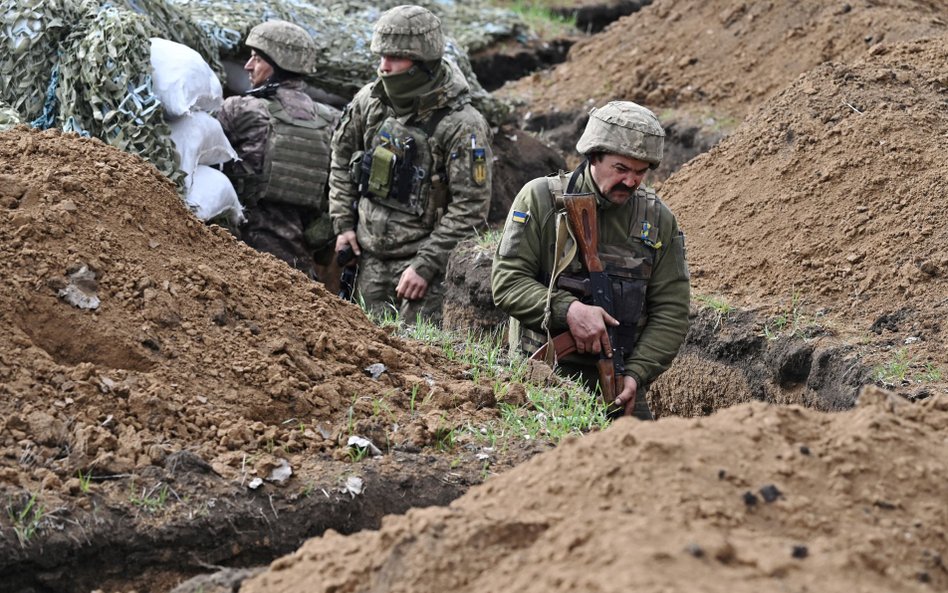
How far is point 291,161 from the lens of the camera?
968 cm

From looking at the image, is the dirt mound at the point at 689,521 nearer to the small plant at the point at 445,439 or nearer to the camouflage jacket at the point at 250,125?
the small plant at the point at 445,439

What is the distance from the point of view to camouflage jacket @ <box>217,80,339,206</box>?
948 centimetres

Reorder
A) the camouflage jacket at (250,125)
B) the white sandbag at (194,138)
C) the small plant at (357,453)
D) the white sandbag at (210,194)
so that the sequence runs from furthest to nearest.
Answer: the camouflage jacket at (250,125) → the white sandbag at (210,194) → the white sandbag at (194,138) → the small plant at (357,453)

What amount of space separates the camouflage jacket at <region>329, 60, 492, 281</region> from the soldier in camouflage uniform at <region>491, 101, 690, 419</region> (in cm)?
193

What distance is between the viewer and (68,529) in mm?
4273

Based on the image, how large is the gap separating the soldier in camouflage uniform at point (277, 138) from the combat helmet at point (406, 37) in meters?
1.57

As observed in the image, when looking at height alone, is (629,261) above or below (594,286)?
above

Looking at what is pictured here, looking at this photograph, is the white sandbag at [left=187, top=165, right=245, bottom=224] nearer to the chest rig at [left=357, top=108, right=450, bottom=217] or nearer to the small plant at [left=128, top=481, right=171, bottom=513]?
the chest rig at [left=357, top=108, right=450, bottom=217]

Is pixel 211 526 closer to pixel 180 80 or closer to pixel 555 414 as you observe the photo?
pixel 555 414

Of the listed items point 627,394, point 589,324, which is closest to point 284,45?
point 589,324

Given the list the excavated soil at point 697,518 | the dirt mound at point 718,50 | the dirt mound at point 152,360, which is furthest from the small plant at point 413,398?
the dirt mound at point 718,50

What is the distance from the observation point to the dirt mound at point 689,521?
3162 mm

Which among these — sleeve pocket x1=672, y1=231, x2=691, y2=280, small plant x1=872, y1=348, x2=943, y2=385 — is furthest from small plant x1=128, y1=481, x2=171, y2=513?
small plant x1=872, y1=348, x2=943, y2=385

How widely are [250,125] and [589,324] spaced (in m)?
4.00
